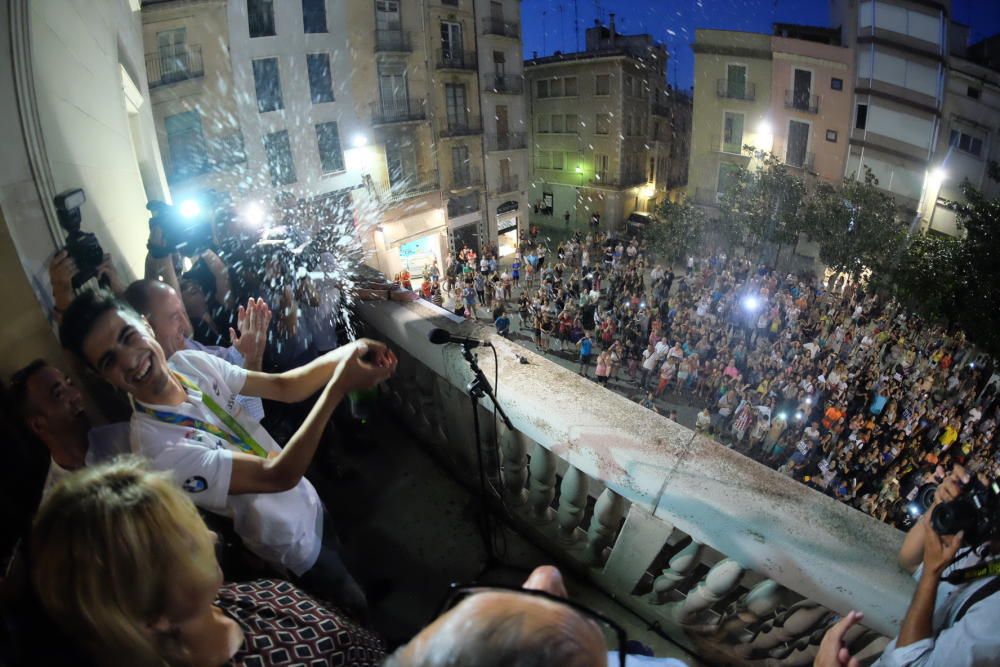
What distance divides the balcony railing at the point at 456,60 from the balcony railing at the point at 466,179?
7.05 metres

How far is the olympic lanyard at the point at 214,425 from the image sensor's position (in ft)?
4.58

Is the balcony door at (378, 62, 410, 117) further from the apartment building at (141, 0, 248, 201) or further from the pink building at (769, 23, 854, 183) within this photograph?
the pink building at (769, 23, 854, 183)

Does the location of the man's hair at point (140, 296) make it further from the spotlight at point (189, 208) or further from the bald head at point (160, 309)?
the spotlight at point (189, 208)

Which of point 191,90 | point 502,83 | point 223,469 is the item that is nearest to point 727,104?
point 191,90

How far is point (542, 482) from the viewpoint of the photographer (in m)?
2.07

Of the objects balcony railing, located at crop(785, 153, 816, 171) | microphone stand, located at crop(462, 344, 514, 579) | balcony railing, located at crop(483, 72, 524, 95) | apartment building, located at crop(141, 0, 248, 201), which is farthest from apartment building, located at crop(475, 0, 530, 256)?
microphone stand, located at crop(462, 344, 514, 579)

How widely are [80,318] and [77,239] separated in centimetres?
60

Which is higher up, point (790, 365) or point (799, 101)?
point (799, 101)

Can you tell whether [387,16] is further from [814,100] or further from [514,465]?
[814,100]

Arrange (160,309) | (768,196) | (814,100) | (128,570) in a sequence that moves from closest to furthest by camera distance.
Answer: (128,570)
(160,309)
(814,100)
(768,196)

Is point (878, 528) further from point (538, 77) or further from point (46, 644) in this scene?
point (538, 77)

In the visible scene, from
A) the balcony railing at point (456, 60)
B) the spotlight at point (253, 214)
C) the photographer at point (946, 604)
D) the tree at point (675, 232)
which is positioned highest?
the balcony railing at point (456, 60)

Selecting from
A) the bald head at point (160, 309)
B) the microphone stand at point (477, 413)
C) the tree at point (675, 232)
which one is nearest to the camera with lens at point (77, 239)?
the bald head at point (160, 309)

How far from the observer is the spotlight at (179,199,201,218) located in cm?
242
